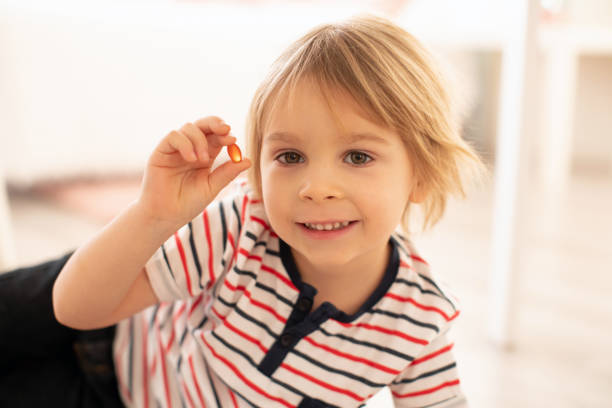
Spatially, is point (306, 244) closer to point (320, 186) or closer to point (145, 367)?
point (320, 186)

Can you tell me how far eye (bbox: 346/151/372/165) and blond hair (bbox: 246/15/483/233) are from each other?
0.11 feet

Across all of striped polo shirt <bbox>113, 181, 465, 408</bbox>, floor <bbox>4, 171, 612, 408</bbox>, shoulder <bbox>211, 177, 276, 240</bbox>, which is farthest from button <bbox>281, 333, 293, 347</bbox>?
floor <bbox>4, 171, 612, 408</bbox>

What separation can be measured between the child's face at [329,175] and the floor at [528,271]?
210mm

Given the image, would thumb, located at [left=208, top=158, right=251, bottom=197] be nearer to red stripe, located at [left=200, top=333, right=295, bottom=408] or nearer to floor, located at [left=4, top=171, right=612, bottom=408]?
red stripe, located at [left=200, top=333, right=295, bottom=408]

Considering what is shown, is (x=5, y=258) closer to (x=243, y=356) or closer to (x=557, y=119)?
(x=243, y=356)

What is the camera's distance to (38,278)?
0.75m

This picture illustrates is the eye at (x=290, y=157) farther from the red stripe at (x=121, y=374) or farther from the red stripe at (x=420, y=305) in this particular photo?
the red stripe at (x=121, y=374)

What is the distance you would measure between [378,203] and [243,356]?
0.23 meters

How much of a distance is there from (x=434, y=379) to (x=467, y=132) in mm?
461

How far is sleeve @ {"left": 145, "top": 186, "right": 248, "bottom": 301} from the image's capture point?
0.64 metres

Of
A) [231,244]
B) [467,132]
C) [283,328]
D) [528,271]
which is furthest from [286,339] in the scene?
[528,271]

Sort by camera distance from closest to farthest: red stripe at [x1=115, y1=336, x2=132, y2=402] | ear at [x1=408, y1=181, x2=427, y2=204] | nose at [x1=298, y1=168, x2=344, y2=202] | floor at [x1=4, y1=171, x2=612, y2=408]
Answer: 1. nose at [x1=298, y1=168, x2=344, y2=202]
2. ear at [x1=408, y1=181, x2=427, y2=204]
3. red stripe at [x1=115, y1=336, x2=132, y2=402]
4. floor at [x1=4, y1=171, x2=612, y2=408]

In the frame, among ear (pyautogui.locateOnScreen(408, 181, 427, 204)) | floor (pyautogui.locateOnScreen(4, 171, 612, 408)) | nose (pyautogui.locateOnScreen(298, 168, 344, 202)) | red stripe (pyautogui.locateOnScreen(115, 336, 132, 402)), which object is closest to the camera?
nose (pyautogui.locateOnScreen(298, 168, 344, 202))

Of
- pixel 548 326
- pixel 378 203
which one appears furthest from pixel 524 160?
pixel 378 203
